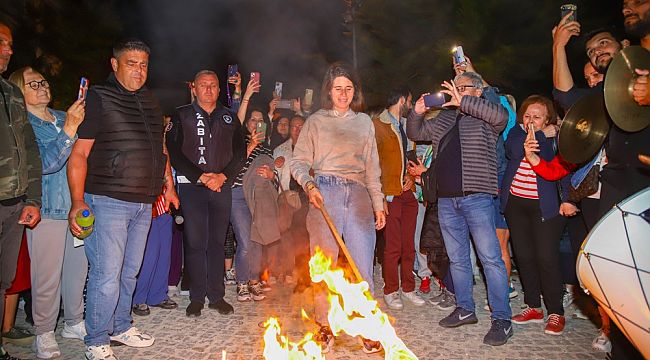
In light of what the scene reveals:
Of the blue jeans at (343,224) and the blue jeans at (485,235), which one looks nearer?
the blue jeans at (343,224)

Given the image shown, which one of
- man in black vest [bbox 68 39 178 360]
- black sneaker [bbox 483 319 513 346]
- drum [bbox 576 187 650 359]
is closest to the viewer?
drum [bbox 576 187 650 359]

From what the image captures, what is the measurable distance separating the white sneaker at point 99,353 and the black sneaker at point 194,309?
50.1 inches

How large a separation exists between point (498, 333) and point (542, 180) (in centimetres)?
155

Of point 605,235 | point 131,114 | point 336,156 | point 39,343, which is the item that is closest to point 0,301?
point 39,343

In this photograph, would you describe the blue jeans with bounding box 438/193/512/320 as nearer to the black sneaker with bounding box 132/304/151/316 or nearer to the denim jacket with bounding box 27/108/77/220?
the black sneaker with bounding box 132/304/151/316

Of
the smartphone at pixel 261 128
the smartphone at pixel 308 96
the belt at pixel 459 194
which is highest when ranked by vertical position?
the smartphone at pixel 308 96

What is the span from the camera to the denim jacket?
3930mm

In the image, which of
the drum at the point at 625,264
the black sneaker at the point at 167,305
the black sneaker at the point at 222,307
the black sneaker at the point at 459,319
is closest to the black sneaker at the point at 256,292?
the black sneaker at the point at 222,307

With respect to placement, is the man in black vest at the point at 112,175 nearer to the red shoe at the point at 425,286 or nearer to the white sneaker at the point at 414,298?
the white sneaker at the point at 414,298

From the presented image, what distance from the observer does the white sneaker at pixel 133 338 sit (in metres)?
4.15

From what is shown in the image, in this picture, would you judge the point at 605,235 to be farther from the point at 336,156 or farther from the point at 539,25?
the point at 539,25

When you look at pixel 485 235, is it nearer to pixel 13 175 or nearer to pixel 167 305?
pixel 167 305

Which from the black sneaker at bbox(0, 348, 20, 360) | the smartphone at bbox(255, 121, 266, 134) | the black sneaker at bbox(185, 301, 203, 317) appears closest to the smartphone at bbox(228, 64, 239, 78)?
the smartphone at bbox(255, 121, 266, 134)

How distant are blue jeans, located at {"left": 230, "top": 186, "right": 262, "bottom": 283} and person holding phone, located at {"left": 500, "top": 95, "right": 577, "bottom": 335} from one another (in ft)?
9.68
